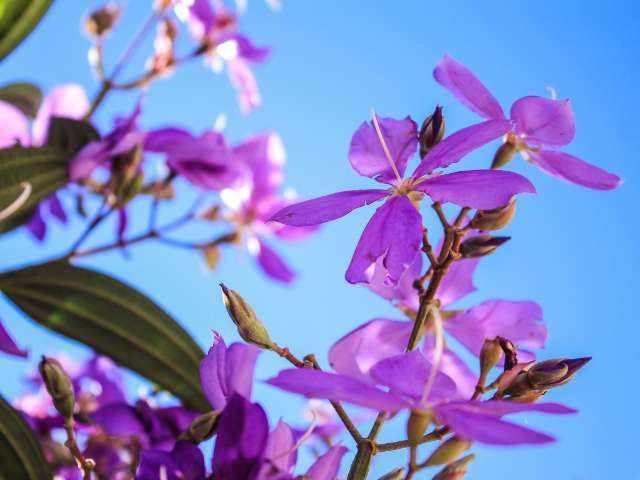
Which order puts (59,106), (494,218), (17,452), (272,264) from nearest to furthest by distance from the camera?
(494,218) < (17,452) < (59,106) < (272,264)

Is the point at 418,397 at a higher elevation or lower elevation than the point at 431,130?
lower

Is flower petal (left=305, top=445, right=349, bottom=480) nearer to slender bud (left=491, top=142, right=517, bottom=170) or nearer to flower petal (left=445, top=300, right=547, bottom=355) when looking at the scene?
flower petal (left=445, top=300, right=547, bottom=355)

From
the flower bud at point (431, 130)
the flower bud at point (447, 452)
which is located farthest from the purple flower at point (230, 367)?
the flower bud at point (431, 130)

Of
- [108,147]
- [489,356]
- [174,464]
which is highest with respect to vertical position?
[108,147]

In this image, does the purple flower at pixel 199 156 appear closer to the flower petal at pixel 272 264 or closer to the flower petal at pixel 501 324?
the flower petal at pixel 272 264

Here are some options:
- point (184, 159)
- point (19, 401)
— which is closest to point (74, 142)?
point (184, 159)

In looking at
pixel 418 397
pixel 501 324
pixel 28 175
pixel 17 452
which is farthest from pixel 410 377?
pixel 28 175

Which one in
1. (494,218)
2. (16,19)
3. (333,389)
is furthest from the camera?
(16,19)

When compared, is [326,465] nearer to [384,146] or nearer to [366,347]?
[366,347]
